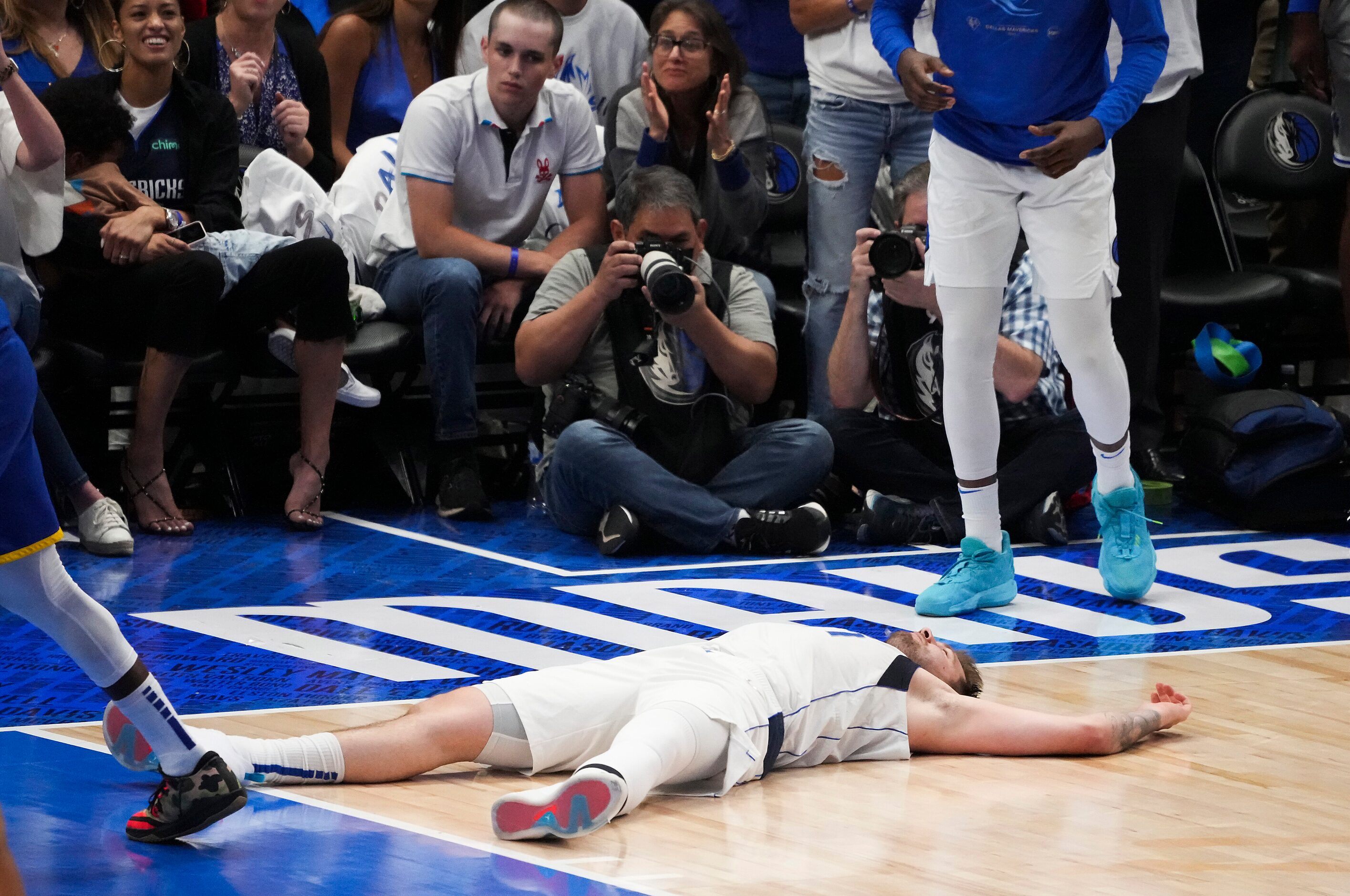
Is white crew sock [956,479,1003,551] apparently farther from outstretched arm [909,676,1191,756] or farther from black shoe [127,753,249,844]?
black shoe [127,753,249,844]

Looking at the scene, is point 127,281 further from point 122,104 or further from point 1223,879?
point 1223,879

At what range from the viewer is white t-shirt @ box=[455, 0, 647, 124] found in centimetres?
589

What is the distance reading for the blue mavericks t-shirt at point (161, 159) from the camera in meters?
5.07

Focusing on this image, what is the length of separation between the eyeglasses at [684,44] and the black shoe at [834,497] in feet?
4.28

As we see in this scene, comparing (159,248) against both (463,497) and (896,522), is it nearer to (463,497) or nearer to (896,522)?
(463,497)

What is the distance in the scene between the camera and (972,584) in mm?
4273

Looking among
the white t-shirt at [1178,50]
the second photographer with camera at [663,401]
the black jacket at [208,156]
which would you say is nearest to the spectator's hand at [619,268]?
the second photographer with camera at [663,401]

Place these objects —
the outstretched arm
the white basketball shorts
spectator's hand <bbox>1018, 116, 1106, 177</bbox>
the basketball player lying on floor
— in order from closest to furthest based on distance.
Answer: the basketball player lying on floor, the outstretched arm, spectator's hand <bbox>1018, 116, 1106, 177</bbox>, the white basketball shorts

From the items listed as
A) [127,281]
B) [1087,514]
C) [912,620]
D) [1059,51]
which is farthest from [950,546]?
[127,281]

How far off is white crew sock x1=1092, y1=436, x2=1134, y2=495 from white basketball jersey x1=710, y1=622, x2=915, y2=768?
4.39 feet

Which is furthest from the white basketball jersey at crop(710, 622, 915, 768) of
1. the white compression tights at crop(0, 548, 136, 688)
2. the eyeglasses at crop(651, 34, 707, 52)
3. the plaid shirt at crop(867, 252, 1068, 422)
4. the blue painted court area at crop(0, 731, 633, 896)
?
the eyeglasses at crop(651, 34, 707, 52)

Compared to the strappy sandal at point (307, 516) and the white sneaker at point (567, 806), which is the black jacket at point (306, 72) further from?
the white sneaker at point (567, 806)

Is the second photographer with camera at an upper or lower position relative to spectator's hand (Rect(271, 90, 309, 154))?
lower

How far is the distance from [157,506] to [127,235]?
0.74 meters
